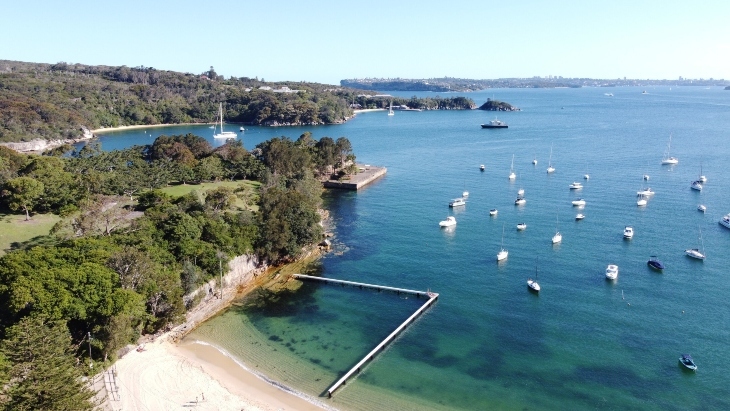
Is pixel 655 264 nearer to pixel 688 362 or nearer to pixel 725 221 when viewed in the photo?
pixel 688 362

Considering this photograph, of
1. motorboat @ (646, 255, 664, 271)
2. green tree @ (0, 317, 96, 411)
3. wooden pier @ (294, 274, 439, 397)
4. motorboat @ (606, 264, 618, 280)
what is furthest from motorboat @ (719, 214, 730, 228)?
green tree @ (0, 317, 96, 411)

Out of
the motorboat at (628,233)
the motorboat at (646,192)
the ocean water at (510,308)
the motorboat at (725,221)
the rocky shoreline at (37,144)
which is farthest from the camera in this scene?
the rocky shoreline at (37,144)

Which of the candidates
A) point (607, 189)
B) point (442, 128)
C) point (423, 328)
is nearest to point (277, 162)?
point (423, 328)

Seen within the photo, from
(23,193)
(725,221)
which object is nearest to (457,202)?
(725,221)

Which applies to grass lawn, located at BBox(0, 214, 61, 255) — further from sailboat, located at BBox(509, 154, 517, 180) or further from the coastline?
sailboat, located at BBox(509, 154, 517, 180)

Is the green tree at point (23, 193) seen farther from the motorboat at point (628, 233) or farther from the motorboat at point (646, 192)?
the motorboat at point (646, 192)

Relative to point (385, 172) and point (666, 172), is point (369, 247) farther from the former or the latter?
point (666, 172)

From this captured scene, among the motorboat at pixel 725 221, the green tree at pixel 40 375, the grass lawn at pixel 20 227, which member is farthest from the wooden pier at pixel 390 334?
the motorboat at pixel 725 221
